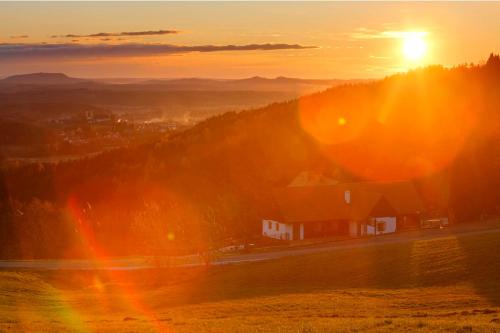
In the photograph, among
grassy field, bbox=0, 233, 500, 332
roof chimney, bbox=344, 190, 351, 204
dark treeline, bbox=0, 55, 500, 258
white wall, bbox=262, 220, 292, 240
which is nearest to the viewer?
grassy field, bbox=0, 233, 500, 332

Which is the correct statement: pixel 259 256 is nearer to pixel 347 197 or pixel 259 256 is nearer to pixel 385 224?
pixel 385 224

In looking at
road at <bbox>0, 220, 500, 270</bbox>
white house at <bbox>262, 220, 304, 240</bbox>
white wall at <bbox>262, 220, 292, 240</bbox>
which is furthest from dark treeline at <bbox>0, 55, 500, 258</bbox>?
road at <bbox>0, 220, 500, 270</bbox>

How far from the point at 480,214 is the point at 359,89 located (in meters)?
94.0

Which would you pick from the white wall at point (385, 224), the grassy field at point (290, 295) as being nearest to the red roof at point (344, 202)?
the white wall at point (385, 224)

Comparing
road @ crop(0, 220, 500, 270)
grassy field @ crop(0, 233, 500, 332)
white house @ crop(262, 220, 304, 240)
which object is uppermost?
white house @ crop(262, 220, 304, 240)

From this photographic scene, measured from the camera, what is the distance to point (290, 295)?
35.3 metres

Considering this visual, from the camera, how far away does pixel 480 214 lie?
73.0 meters

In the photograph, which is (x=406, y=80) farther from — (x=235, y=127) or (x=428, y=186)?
(x=428, y=186)

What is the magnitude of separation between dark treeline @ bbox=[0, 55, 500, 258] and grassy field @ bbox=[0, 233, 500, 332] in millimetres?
20515

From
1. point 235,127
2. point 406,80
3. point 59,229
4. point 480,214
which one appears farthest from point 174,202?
point 406,80

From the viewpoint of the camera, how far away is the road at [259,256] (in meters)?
51.2

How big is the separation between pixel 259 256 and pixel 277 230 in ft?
60.6

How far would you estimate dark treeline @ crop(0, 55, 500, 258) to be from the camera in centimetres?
7606

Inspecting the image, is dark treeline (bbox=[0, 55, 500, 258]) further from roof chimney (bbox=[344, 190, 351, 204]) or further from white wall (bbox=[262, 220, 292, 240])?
roof chimney (bbox=[344, 190, 351, 204])
